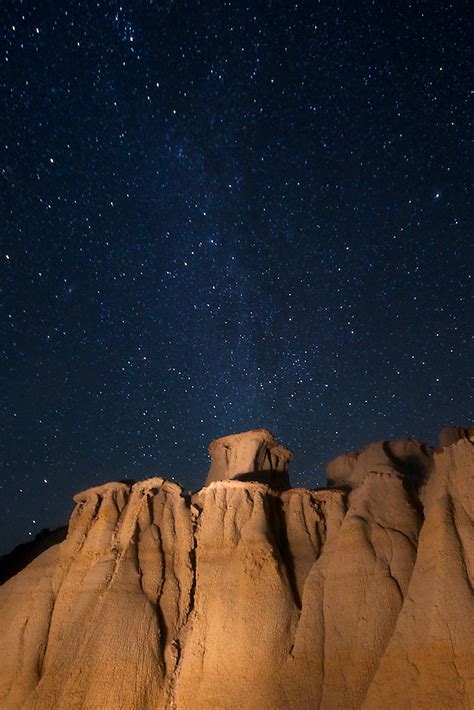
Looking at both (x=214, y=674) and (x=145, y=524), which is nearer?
(x=214, y=674)

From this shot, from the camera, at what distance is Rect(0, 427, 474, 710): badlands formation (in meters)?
17.0

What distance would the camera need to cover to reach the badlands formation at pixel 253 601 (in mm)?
17000

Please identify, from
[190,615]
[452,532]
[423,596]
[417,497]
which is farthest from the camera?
[417,497]

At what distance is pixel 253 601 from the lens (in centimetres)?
2088

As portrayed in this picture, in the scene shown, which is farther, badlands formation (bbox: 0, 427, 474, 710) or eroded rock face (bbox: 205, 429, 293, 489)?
eroded rock face (bbox: 205, 429, 293, 489)

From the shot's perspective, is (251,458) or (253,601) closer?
(253,601)

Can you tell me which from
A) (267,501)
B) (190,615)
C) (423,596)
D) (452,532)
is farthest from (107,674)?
(452,532)

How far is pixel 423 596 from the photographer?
17.7m

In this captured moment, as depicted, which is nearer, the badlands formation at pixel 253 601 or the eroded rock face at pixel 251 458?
the badlands formation at pixel 253 601

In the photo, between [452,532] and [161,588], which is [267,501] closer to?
[161,588]

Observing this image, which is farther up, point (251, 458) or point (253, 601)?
point (251, 458)

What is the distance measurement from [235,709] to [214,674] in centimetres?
167

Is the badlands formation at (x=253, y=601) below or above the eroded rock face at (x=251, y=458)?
below

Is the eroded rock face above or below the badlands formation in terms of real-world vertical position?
above
